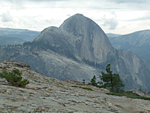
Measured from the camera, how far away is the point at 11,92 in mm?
15945

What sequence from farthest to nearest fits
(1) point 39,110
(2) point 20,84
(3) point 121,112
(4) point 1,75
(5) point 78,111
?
(4) point 1,75 → (2) point 20,84 → (3) point 121,112 → (5) point 78,111 → (1) point 39,110

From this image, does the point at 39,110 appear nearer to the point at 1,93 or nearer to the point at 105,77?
the point at 1,93

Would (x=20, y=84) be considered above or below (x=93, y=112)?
above

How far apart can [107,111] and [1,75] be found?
40.9ft

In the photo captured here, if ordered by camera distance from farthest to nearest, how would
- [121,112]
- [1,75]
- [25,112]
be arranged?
[1,75]
[121,112]
[25,112]

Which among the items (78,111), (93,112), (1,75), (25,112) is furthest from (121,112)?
(1,75)

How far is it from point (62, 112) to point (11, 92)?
5.23 m

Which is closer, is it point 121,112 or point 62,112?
point 62,112

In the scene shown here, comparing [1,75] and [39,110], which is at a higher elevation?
[1,75]

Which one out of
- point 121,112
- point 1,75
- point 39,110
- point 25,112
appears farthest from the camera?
point 1,75

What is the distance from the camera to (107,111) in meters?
16.7

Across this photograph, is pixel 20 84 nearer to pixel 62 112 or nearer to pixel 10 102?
pixel 10 102

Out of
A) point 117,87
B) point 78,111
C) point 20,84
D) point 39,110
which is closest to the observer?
point 39,110

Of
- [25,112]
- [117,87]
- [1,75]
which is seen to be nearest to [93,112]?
[25,112]
